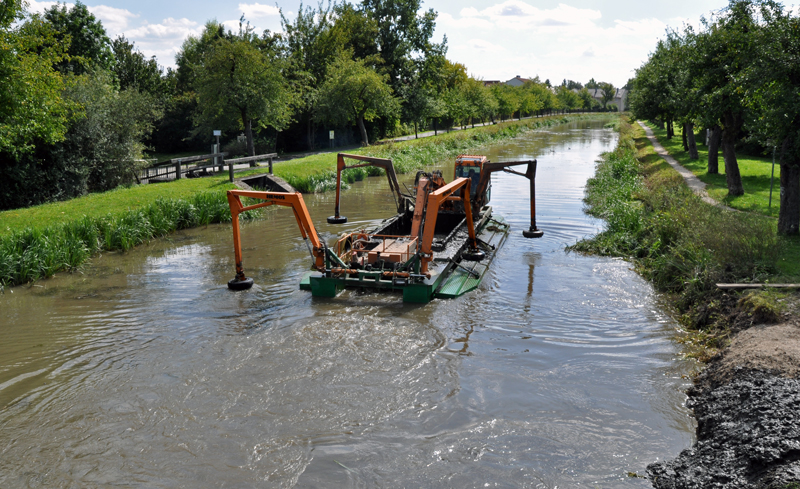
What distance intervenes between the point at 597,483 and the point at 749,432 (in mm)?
1751

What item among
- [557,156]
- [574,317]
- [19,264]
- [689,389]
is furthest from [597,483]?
[557,156]

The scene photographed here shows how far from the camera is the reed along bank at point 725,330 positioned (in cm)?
577

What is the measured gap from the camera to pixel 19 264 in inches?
500

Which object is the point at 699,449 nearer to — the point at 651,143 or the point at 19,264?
the point at 19,264

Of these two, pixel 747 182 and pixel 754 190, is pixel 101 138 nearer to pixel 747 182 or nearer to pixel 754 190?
pixel 754 190

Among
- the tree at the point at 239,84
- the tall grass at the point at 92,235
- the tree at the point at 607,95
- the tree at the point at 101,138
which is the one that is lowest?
the tall grass at the point at 92,235

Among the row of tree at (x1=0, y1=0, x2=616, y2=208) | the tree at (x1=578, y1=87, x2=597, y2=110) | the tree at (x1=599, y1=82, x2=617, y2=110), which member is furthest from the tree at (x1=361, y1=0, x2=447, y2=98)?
the tree at (x1=599, y1=82, x2=617, y2=110)

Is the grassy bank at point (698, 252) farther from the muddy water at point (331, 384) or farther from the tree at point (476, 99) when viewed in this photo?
the tree at point (476, 99)

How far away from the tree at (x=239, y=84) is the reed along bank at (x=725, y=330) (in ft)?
59.5

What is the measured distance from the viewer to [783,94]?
37.6ft

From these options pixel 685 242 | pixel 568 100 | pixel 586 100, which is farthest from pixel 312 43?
pixel 586 100

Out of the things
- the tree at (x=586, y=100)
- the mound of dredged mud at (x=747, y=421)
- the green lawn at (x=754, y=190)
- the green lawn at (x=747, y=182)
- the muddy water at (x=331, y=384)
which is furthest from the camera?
the tree at (x=586, y=100)

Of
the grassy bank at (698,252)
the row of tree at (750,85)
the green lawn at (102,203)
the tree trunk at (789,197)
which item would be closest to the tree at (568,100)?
the row of tree at (750,85)

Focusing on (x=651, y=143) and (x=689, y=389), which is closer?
(x=689, y=389)
